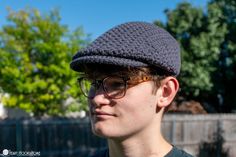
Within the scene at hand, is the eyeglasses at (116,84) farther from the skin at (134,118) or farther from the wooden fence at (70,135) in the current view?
the wooden fence at (70,135)

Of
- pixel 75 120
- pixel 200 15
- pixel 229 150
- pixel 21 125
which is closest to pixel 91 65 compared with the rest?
pixel 21 125

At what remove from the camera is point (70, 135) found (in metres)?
11.0

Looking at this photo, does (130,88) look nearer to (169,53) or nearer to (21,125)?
(169,53)

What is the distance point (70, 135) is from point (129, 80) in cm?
939

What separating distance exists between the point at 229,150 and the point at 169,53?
13889 mm

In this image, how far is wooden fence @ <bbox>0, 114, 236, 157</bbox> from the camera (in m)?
10.0

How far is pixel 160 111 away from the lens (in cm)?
191

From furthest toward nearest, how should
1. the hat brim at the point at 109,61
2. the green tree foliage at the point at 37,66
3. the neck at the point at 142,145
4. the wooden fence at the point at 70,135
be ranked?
1. the green tree foliage at the point at 37,66
2. the wooden fence at the point at 70,135
3. the neck at the point at 142,145
4. the hat brim at the point at 109,61

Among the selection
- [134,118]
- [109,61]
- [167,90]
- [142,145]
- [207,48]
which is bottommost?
[142,145]

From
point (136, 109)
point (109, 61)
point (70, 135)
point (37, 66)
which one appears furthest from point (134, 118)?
point (37, 66)

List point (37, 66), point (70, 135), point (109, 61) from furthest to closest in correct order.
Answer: point (37, 66) < point (70, 135) < point (109, 61)

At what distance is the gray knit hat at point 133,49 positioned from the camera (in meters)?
1.71

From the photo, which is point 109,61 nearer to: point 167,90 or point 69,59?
point 167,90

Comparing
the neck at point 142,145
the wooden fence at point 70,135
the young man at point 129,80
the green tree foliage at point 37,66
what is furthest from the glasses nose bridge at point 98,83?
the green tree foliage at point 37,66
